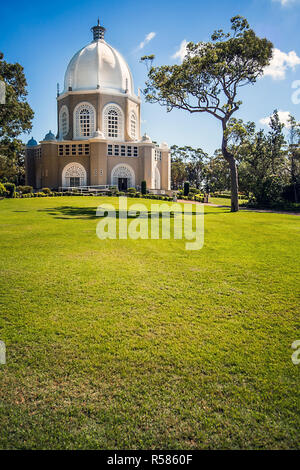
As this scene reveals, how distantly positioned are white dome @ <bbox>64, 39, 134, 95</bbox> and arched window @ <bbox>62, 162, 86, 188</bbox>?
41.7 ft

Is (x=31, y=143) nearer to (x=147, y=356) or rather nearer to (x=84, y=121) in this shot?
(x=84, y=121)

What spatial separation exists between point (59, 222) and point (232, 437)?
12.4m

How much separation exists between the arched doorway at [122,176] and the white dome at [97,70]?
12.3m

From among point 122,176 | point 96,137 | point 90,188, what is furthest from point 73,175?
point 122,176

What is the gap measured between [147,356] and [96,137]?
38.7 m

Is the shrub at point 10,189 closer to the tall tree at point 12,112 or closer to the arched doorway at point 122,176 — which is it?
the tall tree at point 12,112

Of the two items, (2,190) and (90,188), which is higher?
(90,188)

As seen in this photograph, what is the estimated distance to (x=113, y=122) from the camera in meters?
42.6

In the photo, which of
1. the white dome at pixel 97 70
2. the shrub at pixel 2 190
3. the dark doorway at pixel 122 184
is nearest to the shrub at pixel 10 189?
the shrub at pixel 2 190

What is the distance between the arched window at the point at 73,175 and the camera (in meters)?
39.7

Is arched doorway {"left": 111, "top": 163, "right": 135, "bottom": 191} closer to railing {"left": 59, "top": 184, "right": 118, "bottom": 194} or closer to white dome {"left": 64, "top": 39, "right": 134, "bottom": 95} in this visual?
railing {"left": 59, "top": 184, "right": 118, "bottom": 194}

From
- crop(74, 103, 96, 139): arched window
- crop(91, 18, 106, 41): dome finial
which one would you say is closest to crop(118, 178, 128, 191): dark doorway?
crop(74, 103, 96, 139): arched window

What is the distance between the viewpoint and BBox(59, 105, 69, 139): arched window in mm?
43094

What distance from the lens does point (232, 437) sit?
2598 millimetres
